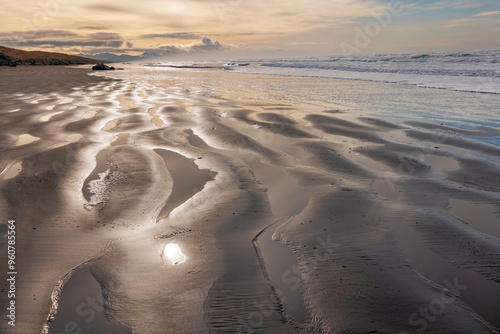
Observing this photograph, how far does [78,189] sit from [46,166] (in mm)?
1349

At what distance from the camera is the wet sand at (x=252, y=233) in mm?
2670

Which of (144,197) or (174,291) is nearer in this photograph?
(174,291)

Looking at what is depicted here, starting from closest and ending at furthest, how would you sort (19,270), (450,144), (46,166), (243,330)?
1. (243,330)
2. (19,270)
3. (46,166)
4. (450,144)

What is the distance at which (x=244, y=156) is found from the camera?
672 cm

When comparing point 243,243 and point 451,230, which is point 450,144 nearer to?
point 451,230

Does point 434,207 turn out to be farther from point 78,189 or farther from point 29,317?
point 78,189

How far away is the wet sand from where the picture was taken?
2.67 metres

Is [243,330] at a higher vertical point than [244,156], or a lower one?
higher

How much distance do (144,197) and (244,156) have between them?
100 inches

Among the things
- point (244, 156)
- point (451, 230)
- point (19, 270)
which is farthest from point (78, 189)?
point (451, 230)

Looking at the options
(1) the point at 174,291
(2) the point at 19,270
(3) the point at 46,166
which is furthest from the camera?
(3) the point at 46,166

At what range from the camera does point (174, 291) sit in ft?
9.43

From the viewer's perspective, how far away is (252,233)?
386 cm

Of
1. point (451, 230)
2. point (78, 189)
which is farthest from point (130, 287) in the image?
point (451, 230)
